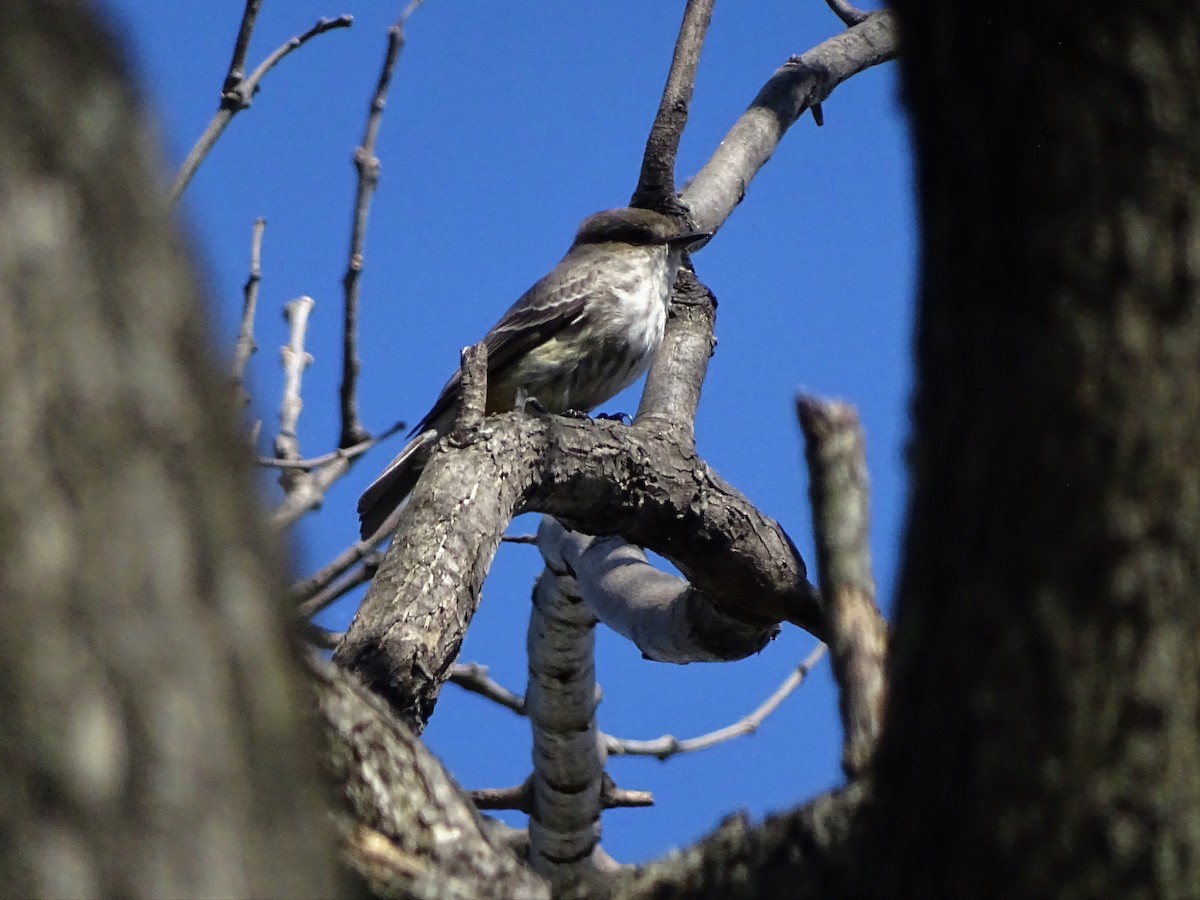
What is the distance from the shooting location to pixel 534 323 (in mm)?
6848

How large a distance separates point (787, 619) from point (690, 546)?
0.55 metres

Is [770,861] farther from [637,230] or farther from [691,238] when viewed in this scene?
[637,230]

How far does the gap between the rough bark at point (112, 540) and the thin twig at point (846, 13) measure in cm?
695

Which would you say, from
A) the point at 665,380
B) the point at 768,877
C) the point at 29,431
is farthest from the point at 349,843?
the point at 665,380

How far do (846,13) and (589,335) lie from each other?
2.27m

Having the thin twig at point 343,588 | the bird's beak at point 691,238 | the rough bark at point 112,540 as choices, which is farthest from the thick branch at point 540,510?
the rough bark at point 112,540

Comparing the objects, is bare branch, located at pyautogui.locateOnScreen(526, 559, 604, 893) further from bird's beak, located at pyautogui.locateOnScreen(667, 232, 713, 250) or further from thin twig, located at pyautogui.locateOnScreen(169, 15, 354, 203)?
thin twig, located at pyautogui.locateOnScreen(169, 15, 354, 203)

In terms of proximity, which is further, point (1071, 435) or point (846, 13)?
point (846, 13)

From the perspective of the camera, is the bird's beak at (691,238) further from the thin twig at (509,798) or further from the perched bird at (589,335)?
the thin twig at (509,798)

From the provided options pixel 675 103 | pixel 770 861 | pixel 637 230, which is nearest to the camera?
pixel 770 861

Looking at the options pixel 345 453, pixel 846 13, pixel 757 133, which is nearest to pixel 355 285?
pixel 345 453

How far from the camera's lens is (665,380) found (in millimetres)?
5371

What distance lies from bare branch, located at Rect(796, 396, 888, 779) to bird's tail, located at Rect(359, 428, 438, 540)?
14.6ft

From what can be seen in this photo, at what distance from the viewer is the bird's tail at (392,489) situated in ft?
20.0
